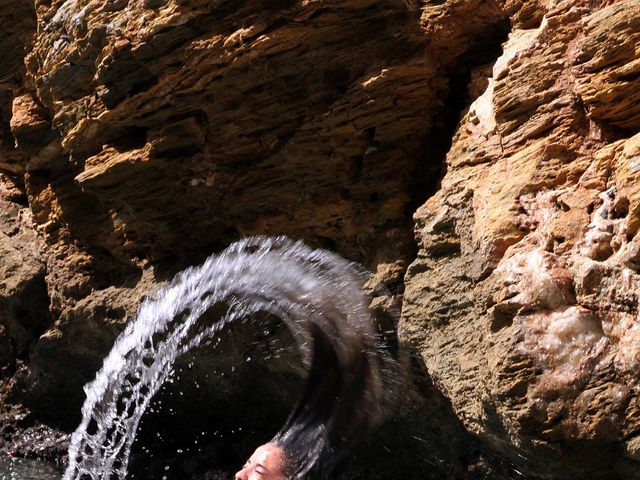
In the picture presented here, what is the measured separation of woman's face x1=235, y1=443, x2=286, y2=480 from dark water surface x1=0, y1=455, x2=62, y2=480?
4755mm

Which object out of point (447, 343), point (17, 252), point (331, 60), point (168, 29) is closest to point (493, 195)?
point (447, 343)

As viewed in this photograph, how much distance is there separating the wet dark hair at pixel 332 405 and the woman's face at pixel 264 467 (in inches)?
1.8

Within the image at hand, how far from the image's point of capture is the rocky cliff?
4.17m

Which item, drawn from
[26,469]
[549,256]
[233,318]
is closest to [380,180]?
[233,318]

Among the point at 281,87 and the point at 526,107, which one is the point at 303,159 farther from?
the point at 526,107

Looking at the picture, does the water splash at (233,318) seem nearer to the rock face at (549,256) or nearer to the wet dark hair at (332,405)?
the wet dark hair at (332,405)

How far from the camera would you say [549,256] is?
430cm

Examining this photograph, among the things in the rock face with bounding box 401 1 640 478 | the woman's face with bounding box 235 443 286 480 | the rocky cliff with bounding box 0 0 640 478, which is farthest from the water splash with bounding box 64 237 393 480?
the woman's face with bounding box 235 443 286 480

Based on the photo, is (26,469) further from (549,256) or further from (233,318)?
(549,256)

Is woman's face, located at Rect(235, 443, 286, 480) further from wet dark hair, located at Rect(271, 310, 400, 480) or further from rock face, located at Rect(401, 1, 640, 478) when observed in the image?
rock face, located at Rect(401, 1, 640, 478)

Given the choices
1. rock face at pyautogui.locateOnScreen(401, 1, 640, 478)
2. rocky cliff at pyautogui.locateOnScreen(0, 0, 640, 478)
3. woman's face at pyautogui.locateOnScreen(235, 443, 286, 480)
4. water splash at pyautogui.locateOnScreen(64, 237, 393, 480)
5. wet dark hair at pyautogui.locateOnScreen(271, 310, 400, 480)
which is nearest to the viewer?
woman's face at pyautogui.locateOnScreen(235, 443, 286, 480)

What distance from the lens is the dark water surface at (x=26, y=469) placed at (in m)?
7.83

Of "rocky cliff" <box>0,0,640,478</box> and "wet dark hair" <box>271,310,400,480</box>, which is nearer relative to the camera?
"wet dark hair" <box>271,310,400,480</box>

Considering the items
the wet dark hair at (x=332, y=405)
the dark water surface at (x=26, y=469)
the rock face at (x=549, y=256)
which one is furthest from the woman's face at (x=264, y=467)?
the dark water surface at (x=26, y=469)
